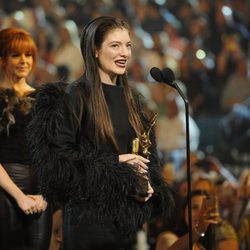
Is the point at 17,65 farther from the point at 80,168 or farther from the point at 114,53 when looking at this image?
the point at 80,168

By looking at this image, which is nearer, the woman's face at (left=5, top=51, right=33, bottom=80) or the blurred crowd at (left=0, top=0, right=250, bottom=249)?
the woman's face at (left=5, top=51, right=33, bottom=80)

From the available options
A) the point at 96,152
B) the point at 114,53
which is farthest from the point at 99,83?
the point at 96,152

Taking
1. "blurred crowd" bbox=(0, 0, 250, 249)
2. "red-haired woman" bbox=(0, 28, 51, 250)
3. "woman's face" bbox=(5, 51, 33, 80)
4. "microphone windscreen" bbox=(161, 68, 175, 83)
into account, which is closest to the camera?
"microphone windscreen" bbox=(161, 68, 175, 83)

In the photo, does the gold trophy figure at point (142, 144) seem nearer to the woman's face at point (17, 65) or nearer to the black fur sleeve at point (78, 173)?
the black fur sleeve at point (78, 173)

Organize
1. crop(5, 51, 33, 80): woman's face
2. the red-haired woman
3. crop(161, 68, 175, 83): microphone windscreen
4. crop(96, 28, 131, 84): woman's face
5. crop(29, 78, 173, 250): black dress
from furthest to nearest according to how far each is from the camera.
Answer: crop(5, 51, 33, 80): woman's face < the red-haired woman < crop(161, 68, 175, 83): microphone windscreen < crop(96, 28, 131, 84): woman's face < crop(29, 78, 173, 250): black dress

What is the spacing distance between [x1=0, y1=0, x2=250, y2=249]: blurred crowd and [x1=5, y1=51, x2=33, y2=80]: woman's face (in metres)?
3.77

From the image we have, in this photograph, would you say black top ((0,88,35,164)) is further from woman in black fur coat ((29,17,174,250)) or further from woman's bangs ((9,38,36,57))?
woman in black fur coat ((29,17,174,250))

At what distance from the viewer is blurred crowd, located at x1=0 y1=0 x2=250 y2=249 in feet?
23.3

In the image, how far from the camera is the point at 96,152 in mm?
2615

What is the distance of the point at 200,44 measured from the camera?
7.33 m

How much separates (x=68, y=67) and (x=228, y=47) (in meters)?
1.48

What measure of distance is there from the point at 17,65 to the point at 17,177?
0.47 meters

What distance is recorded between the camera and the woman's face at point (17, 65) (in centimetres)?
328

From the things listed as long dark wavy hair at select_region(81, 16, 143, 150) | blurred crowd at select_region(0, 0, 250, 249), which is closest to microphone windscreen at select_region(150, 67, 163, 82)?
long dark wavy hair at select_region(81, 16, 143, 150)
